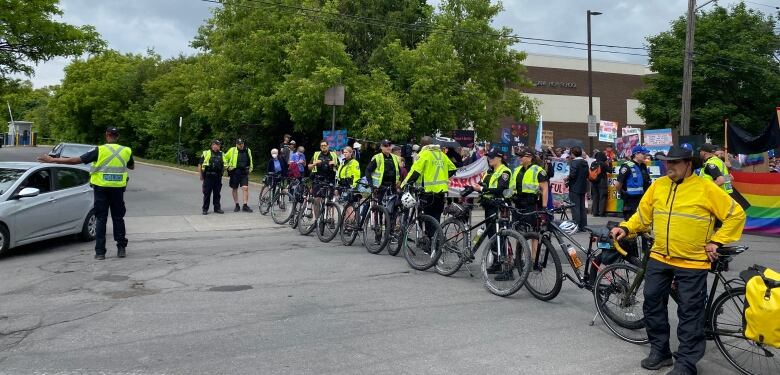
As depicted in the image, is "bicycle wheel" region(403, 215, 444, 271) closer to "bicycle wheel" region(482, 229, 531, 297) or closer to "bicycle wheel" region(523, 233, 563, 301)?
"bicycle wheel" region(482, 229, 531, 297)

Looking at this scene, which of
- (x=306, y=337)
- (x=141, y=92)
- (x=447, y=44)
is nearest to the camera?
(x=306, y=337)

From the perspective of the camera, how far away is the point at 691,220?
180 inches

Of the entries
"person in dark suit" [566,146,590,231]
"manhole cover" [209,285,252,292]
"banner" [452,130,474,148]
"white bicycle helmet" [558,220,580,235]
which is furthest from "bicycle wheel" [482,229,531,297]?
"banner" [452,130,474,148]

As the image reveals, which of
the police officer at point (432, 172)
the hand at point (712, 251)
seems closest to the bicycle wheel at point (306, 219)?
the police officer at point (432, 172)

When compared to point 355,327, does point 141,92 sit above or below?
above

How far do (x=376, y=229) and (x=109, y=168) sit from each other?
160 inches

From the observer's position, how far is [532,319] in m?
6.09

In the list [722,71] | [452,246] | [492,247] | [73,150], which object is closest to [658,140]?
[452,246]

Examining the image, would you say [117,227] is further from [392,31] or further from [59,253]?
[392,31]

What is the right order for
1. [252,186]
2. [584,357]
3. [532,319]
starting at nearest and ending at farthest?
1. [584,357]
2. [532,319]
3. [252,186]

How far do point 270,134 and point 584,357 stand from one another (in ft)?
99.1

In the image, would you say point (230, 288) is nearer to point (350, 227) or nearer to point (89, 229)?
point (350, 227)

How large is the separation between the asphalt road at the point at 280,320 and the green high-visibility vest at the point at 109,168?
1165 millimetres

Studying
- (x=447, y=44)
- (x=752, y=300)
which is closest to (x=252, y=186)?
(x=447, y=44)
